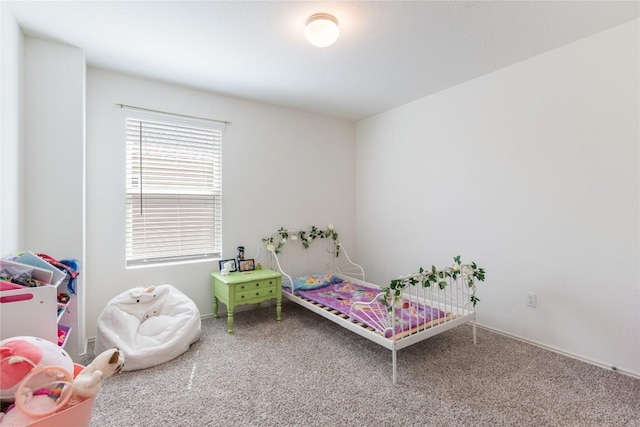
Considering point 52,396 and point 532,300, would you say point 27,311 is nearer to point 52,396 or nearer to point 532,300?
point 52,396

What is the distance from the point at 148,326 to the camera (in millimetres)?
2508

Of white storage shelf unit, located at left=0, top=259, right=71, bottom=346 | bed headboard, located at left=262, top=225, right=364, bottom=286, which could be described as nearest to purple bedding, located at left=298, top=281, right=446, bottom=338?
bed headboard, located at left=262, top=225, right=364, bottom=286

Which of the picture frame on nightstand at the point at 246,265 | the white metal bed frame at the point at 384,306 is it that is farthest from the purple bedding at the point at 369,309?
the picture frame on nightstand at the point at 246,265

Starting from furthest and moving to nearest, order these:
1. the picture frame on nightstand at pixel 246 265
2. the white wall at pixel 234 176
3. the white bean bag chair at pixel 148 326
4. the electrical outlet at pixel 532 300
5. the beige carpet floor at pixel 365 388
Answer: the picture frame on nightstand at pixel 246 265 < the white wall at pixel 234 176 < the electrical outlet at pixel 532 300 < the white bean bag chair at pixel 148 326 < the beige carpet floor at pixel 365 388

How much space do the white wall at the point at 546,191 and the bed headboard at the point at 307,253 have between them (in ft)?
3.44

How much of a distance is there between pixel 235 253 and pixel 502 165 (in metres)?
2.93

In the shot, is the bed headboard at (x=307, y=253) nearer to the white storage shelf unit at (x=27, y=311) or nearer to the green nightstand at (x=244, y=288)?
the green nightstand at (x=244, y=288)

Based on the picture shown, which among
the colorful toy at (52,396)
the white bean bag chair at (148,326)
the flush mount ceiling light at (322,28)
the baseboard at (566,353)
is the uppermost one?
the flush mount ceiling light at (322,28)

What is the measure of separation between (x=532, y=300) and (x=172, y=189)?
11.8 ft

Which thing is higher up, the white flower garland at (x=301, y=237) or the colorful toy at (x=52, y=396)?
the white flower garland at (x=301, y=237)

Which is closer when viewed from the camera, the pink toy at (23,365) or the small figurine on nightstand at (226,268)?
the pink toy at (23,365)

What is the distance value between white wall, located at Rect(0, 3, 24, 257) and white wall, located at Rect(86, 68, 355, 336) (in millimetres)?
594

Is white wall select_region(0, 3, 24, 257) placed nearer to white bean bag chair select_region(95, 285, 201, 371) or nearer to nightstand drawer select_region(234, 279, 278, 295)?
white bean bag chair select_region(95, 285, 201, 371)

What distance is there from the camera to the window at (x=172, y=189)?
2.96m
